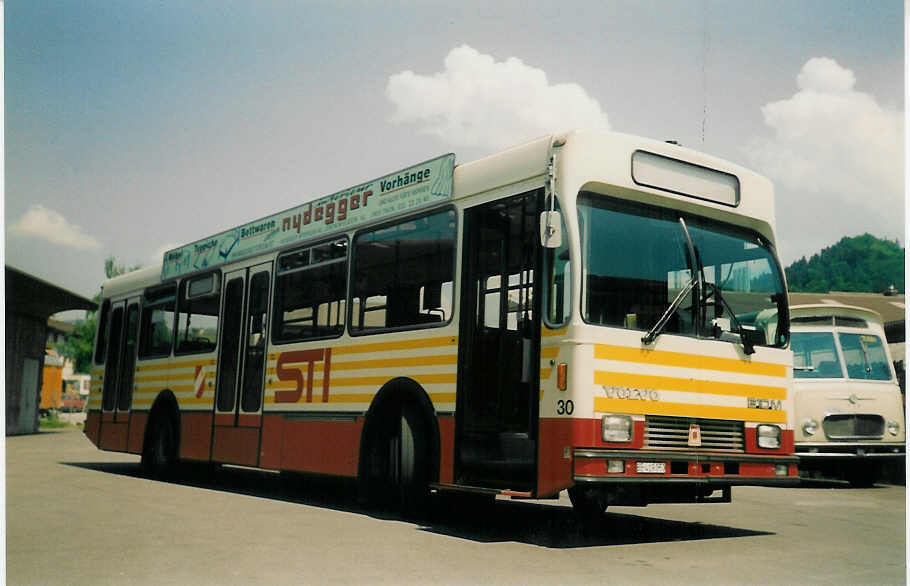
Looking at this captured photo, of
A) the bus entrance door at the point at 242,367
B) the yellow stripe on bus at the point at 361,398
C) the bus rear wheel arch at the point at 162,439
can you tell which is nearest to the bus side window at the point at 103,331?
the bus rear wheel arch at the point at 162,439

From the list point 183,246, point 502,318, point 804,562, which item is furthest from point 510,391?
point 183,246

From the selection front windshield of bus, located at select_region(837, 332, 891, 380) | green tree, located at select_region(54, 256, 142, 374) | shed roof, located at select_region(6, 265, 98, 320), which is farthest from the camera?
A: green tree, located at select_region(54, 256, 142, 374)

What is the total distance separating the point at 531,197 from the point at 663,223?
1.11m

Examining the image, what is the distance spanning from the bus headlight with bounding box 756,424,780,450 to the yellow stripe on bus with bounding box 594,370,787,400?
0.26 metres

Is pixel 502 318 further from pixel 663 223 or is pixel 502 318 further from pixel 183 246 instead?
pixel 183 246

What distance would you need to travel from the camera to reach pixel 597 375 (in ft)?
23.8

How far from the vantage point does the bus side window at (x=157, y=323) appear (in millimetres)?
14344

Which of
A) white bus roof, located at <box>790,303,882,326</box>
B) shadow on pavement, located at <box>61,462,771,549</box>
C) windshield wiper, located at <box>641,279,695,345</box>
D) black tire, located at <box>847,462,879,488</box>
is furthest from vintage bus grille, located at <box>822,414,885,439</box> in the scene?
windshield wiper, located at <box>641,279,695,345</box>

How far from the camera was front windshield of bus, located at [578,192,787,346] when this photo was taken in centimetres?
755

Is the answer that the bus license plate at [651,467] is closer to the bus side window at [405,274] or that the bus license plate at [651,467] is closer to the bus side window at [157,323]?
the bus side window at [405,274]

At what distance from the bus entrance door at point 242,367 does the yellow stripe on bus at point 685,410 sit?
18.4 feet

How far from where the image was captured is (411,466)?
8.88 m

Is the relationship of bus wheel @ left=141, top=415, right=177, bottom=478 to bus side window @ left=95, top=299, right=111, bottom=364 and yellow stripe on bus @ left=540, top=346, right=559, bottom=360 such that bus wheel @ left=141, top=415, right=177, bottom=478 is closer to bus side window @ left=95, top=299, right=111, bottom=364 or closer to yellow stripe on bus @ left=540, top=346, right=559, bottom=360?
bus side window @ left=95, top=299, right=111, bottom=364

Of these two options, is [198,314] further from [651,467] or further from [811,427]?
[811,427]
